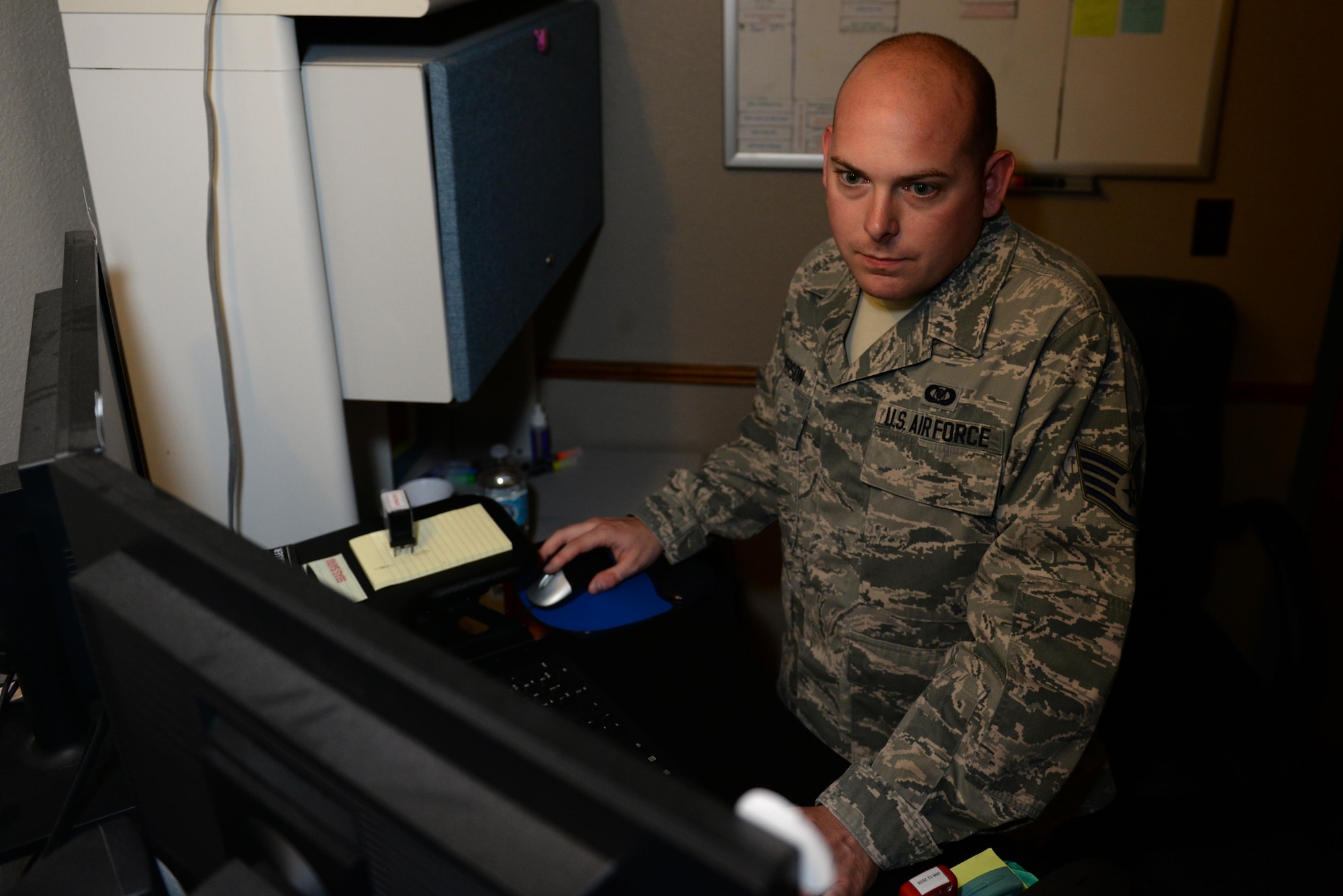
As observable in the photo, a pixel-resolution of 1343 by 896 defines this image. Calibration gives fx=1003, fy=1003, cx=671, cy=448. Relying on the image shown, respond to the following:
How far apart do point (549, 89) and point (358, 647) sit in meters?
1.23

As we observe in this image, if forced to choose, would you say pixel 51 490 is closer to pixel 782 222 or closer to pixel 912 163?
pixel 912 163

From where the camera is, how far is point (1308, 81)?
5.92ft

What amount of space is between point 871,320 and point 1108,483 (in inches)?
13.7

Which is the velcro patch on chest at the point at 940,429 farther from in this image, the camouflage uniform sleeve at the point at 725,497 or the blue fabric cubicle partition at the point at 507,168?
the blue fabric cubicle partition at the point at 507,168

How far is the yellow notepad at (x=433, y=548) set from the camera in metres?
1.09

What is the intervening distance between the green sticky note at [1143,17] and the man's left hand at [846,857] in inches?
Answer: 60.4

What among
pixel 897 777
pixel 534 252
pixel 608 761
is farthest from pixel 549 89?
pixel 608 761

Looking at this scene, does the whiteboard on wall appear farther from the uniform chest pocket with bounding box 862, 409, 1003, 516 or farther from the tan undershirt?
the uniform chest pocket with bounding box 862, 409, 1003, 516

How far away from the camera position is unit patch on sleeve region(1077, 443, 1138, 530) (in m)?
0.96

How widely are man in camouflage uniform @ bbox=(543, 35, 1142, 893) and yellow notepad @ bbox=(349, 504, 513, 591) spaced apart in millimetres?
395

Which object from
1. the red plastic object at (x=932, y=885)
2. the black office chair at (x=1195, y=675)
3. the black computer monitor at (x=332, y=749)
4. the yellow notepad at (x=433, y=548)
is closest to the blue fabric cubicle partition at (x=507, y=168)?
the yellow notepad at (x=433, y=548)

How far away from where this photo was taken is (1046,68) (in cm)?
182

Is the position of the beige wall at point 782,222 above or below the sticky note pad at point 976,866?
above

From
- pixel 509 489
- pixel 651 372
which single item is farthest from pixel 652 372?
pixel 509 489
